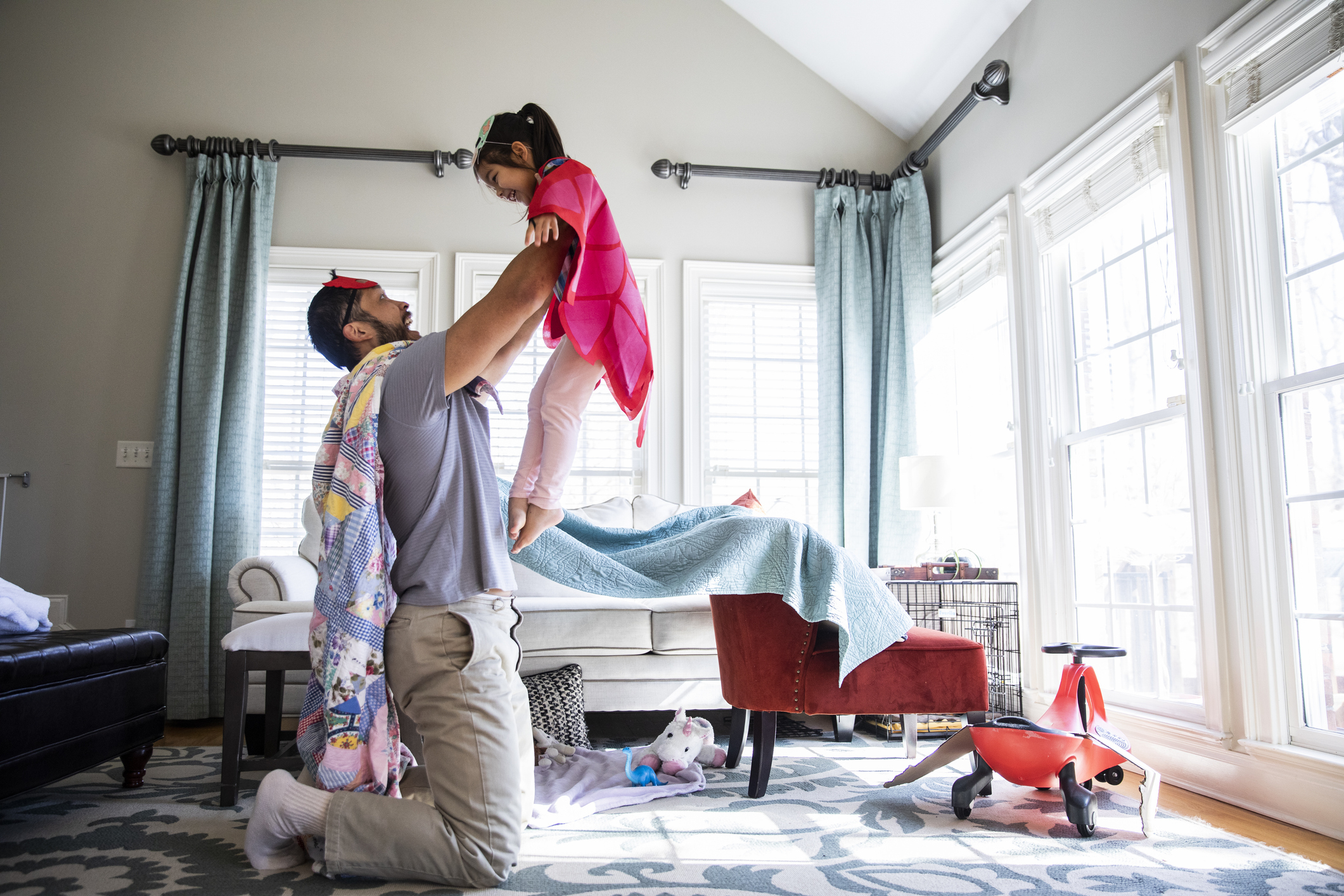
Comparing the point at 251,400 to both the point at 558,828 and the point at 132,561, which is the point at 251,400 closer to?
the point at 132,561

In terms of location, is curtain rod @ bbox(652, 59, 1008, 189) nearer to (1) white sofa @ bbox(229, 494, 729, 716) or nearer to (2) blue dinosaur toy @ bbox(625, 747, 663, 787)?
(1) white sofa @ bbox(229, 494, 729, 716)

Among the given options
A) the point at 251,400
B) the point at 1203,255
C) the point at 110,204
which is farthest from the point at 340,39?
the point at 1203,255

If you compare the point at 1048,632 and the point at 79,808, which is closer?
the point at 79,808

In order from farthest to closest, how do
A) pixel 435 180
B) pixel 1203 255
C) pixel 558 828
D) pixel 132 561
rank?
pixel 435 180 < pixel 132 561 < pixel 1203 255 < pixel 558 828

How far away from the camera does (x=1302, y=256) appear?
2496 mm

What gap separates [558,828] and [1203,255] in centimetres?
245

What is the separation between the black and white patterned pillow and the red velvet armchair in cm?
76

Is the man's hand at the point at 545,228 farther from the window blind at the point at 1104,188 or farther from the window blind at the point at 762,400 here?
the window blind at the point at 762,400

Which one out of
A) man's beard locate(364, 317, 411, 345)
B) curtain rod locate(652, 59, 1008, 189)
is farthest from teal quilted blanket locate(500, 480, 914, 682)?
curtain rod locate(652, 59, 1008, 189)

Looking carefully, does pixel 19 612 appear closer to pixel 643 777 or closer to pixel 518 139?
pixel 643 777

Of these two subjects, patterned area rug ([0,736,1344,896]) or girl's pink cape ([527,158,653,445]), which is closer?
girl's pink cape ([527,158,653,445])

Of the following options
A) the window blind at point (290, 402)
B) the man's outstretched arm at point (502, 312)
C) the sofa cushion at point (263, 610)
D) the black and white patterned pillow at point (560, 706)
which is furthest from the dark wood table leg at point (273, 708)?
the window blind at point (290, 402)

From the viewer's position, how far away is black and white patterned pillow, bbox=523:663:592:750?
3084 millimetres

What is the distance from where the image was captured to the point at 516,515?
184 centimetres
